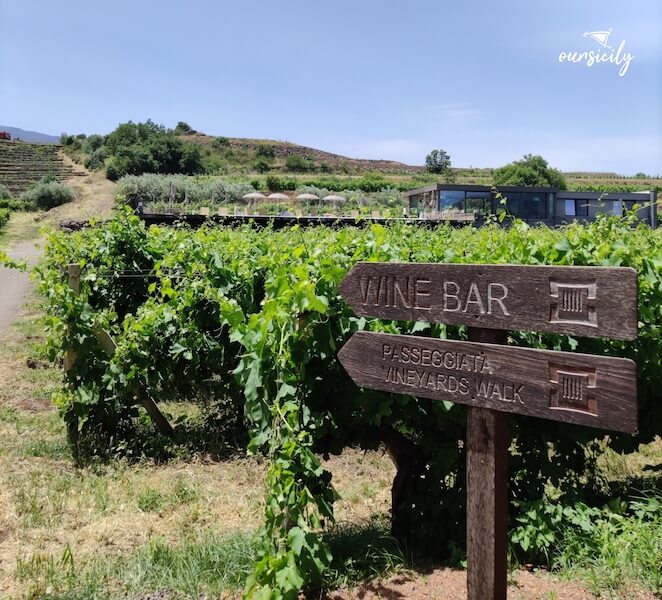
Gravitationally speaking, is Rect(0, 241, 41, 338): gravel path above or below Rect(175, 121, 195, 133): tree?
below

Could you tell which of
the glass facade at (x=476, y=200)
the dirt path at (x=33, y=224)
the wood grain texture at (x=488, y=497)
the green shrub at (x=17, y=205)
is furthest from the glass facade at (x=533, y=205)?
the wood grain texture at (x=488, y=497)

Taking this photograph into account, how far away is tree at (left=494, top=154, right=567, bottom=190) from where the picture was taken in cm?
7288

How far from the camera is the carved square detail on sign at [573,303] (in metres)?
1.88

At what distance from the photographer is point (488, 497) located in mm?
2195

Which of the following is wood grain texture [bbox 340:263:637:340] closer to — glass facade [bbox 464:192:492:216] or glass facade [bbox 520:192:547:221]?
glass facade [bbox 464:192:492:216]

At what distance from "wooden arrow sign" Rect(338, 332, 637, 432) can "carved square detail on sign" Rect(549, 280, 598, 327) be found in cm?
11

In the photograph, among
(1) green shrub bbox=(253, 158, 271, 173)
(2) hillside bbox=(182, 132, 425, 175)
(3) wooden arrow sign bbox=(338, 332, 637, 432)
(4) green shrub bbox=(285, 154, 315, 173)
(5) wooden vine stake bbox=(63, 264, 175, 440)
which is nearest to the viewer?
(3) wooden arrow sign bbox=(338, 332, 637, 432)

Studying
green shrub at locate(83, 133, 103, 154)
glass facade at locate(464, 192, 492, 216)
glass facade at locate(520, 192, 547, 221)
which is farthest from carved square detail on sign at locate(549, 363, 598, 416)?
green shrub at locate(83, 133, 103, 154)

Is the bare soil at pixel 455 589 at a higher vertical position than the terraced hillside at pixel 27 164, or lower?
lower

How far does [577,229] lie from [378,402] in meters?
2.26

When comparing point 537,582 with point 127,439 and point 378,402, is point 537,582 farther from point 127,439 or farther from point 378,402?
point 127,439

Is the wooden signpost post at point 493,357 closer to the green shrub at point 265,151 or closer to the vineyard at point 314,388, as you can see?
the vineyard at point 314,388

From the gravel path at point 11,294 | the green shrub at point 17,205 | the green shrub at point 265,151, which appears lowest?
the gravel path at point 11,294

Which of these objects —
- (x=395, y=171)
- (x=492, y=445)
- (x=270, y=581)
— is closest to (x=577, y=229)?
(x=492, y=445)
